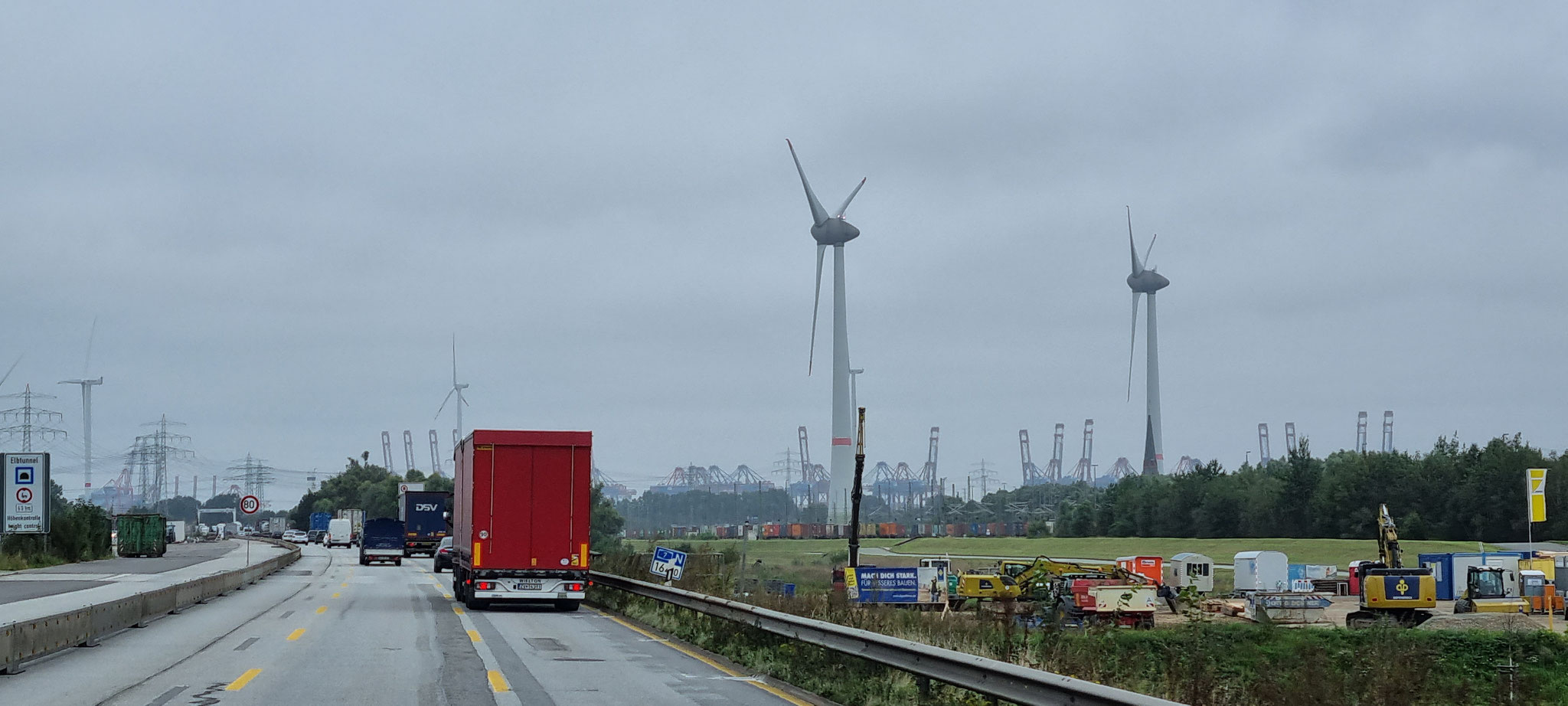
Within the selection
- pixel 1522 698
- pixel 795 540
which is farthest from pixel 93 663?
pixel 795 540

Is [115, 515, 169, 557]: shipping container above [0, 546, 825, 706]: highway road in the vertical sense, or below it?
below

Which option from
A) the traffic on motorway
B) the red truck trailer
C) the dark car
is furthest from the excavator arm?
the red truck trailer

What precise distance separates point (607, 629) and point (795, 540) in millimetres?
138371

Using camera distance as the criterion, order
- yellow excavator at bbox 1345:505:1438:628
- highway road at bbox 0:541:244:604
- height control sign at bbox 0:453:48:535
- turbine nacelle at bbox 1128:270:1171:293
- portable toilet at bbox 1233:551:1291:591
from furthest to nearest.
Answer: turbine nacelle at bbox 1128:270:1171:293 < portable toilet at bbox 1233:551:1291:591 < yellow excavator at bbox 1345:505:1438:628 < height control sign at bbox 0:453:48:535 < highway road at bbox 0:541:244:604

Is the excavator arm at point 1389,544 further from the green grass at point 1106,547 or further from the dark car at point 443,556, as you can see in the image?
the dark car at point 443,556

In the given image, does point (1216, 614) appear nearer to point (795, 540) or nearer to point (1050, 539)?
point (1050, 539)

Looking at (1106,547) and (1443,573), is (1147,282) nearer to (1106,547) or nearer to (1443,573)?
(1106,547)

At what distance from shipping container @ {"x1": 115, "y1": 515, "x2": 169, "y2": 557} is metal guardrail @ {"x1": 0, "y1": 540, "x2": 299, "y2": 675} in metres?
40.9

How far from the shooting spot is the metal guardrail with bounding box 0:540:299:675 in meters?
15.7

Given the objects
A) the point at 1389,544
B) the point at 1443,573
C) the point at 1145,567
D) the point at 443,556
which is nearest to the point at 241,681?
the point at 443,556

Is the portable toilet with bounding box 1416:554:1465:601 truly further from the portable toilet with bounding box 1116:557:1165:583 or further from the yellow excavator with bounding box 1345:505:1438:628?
the portable toilet with bounding box 1116:557:1165:583

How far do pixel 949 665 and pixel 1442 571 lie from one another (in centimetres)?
5776

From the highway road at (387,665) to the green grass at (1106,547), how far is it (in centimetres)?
5895

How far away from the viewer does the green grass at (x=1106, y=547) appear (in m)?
94.9
